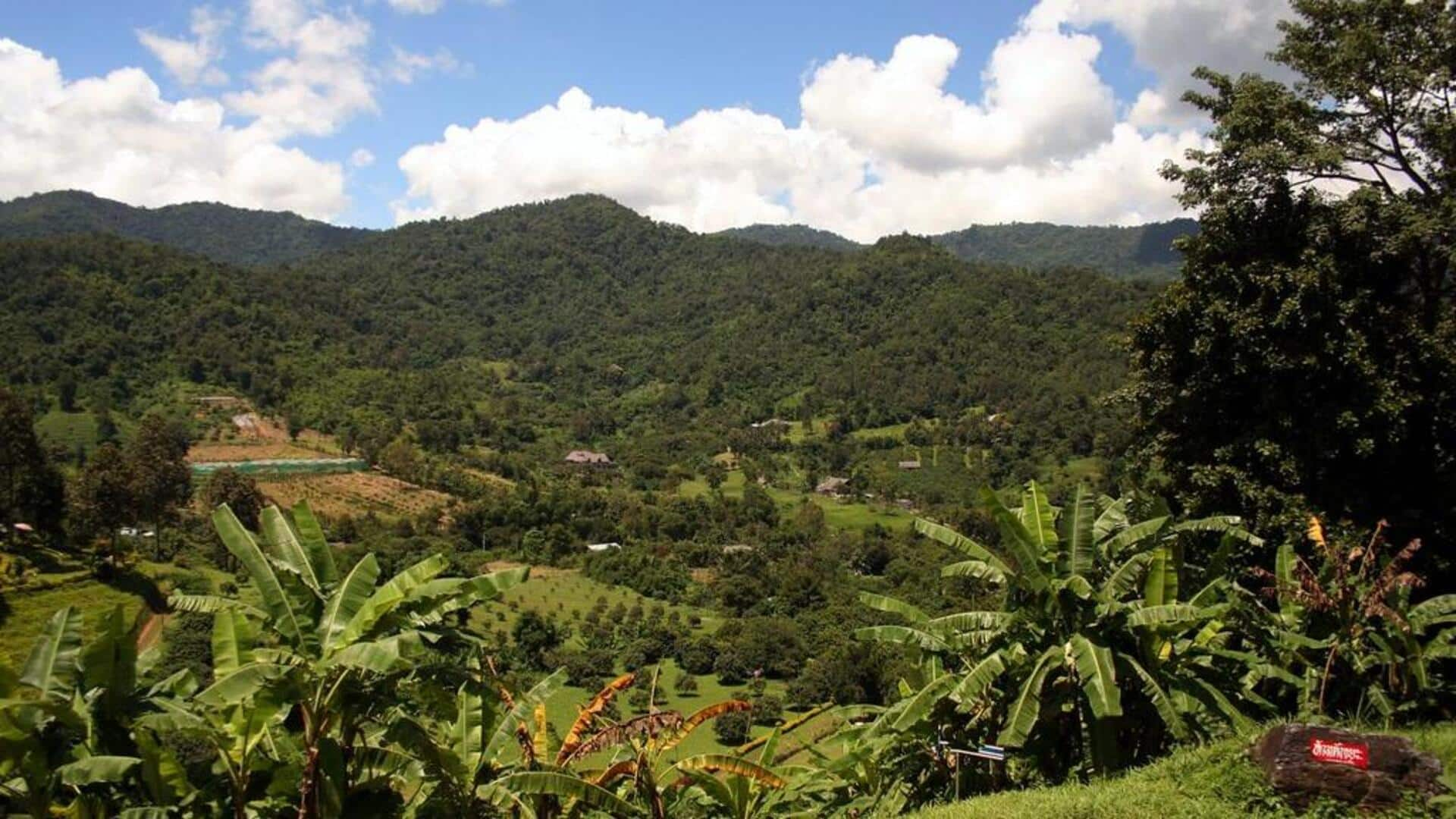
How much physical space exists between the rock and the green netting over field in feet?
215

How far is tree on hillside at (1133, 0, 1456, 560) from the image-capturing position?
9844 millimetres

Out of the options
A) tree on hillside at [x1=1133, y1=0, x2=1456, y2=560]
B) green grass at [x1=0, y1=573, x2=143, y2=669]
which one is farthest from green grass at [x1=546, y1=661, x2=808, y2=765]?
tree on hillside at [x1=1133, y1=0, x2=1456, y2=560]

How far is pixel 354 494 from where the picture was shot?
63500 mm

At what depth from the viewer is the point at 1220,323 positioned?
1089 cm

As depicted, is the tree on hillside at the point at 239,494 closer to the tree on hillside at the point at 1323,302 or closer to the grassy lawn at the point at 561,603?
the grassy lawn at the point at 561,603

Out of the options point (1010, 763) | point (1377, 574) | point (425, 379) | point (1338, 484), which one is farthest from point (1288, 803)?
point (425, 379)

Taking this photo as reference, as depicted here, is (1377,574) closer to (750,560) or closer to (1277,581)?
(1277,581)

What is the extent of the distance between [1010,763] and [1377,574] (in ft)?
13.0

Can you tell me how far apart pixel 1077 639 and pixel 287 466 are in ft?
222

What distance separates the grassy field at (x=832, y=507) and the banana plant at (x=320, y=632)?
58.3 meters

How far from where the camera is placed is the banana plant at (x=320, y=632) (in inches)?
226

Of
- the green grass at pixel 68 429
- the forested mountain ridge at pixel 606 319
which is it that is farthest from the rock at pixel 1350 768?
the forested mountain ridge at pixel 606 319

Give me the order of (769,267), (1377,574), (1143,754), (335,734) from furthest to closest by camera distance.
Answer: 1. (769,267)
2. (1377,574)
3. (1143,754)
4. (335,734)

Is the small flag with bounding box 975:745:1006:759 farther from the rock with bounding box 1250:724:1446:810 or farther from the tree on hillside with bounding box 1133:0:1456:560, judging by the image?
the tree on hillside with bounding box 1133:0:1456:560
